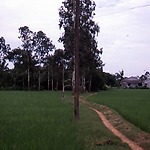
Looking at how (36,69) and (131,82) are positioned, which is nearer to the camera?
(36,69)

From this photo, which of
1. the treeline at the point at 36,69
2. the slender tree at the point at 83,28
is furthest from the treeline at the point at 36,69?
the slender tree at the point at 83,28

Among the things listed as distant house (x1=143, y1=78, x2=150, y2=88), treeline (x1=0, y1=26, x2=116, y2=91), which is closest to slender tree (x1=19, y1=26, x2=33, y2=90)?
treeline (x1=0, y1=26, x2=116, y2=91)

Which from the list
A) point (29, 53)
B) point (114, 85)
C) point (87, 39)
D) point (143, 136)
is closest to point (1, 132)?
point (143, 136)

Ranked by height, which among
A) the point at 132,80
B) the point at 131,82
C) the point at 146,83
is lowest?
the point at 146,83

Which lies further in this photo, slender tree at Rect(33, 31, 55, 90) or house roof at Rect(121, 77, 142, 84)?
house roof at Rect(121, 77, 142, 84)

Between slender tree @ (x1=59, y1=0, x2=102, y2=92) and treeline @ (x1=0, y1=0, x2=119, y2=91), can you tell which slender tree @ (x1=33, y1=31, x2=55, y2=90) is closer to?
treeline @ (x1=0, y1=0, x2=119, y2=91)

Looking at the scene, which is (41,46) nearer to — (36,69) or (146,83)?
(36,69)

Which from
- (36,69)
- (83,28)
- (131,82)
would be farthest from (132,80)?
(83,28)

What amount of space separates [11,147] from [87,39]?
44.3m

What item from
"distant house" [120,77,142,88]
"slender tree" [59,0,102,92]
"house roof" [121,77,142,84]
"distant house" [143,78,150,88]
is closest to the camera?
"slender tree" [59,0,102,92]

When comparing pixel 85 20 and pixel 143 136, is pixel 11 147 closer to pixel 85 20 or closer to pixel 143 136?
pixel 143 136

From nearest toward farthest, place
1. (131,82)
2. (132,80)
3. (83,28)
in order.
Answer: (83,28)
(131,82)
(132,80)

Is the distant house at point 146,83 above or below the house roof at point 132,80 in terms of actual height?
below

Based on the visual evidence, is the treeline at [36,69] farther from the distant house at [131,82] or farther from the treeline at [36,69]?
the distant house at [131,82]
